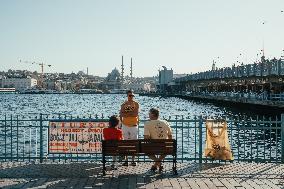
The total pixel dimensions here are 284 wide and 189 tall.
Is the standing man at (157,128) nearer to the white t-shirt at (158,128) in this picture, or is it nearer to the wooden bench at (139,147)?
the white t-shirt at (158,128)

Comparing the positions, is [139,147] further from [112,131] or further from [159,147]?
[112,131]

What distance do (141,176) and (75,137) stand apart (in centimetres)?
273

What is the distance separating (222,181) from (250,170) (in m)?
1.84

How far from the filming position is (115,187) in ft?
36.8

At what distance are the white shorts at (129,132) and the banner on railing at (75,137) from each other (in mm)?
579

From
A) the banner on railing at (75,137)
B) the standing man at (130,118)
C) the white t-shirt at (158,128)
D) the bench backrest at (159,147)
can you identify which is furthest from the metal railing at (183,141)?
the bench backrest at (159,147)

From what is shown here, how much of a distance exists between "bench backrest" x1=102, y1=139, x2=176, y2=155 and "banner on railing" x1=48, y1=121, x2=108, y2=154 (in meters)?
1.59

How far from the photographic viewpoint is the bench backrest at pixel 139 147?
12.7m

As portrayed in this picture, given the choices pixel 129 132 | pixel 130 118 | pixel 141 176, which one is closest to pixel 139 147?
pixel 141 176

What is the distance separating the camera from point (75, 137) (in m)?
14.3

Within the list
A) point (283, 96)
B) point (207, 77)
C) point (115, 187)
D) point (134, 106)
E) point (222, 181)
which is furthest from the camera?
point (207, 77)

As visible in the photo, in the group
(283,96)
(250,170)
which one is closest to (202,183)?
(250,170)

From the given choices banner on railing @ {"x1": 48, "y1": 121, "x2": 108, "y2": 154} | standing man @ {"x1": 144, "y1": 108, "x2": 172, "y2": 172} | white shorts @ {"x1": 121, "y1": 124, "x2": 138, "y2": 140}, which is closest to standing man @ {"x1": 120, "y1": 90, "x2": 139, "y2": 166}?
white shorts @ {"x1": 121, "y1": 124, "x2": 138, "y2": 140}

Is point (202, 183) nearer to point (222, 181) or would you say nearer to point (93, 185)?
point (222, 181)
